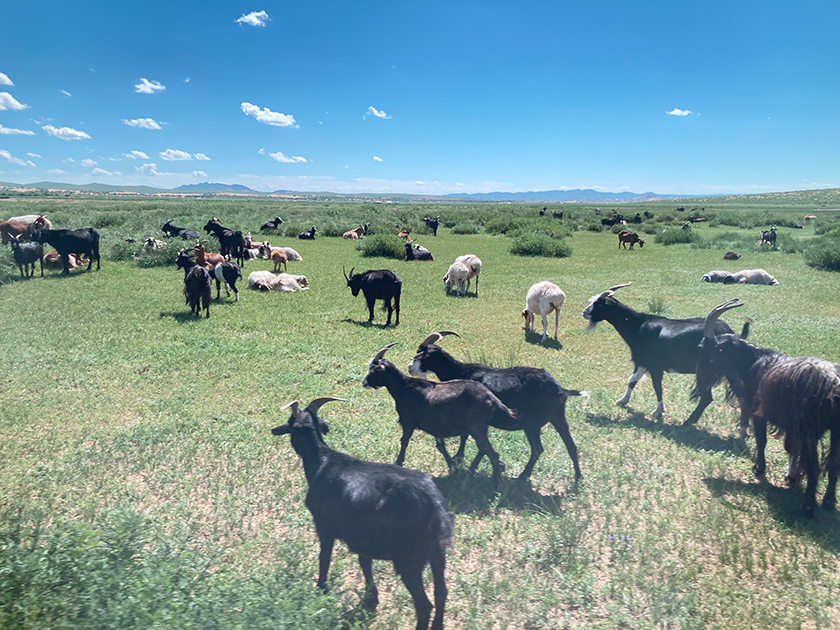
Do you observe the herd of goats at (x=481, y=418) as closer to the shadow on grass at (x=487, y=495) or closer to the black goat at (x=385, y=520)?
the black goat at (x=385, y=520)

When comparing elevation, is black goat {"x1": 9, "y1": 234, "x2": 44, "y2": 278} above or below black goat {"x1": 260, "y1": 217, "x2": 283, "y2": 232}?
below

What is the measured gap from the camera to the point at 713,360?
6012 millimetres

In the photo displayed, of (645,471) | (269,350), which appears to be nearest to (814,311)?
(645,471)

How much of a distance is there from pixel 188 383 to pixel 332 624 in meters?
6.11

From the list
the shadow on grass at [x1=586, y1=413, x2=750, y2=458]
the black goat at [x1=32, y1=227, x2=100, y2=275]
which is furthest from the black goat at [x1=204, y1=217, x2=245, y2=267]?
the shadow on grass at [x1=586, y1=413, x2=750, y2=458]

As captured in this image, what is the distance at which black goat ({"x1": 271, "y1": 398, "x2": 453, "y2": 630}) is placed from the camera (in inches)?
127

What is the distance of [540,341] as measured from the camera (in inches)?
434

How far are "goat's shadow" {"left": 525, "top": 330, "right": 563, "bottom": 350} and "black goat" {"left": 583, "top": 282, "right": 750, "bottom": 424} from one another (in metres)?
2.91

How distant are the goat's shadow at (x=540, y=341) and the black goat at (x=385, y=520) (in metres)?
7.78

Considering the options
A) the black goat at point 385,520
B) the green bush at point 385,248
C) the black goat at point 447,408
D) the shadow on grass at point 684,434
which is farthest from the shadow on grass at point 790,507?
the green bush at point 385,248

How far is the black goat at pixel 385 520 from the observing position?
3.22 m

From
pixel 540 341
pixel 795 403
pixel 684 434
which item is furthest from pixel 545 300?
pixel 795 403

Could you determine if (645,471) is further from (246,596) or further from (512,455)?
(246,596)

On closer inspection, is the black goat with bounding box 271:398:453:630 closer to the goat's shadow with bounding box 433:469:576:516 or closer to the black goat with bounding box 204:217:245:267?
the goat's shadow with bounding box 433:469:576:516
